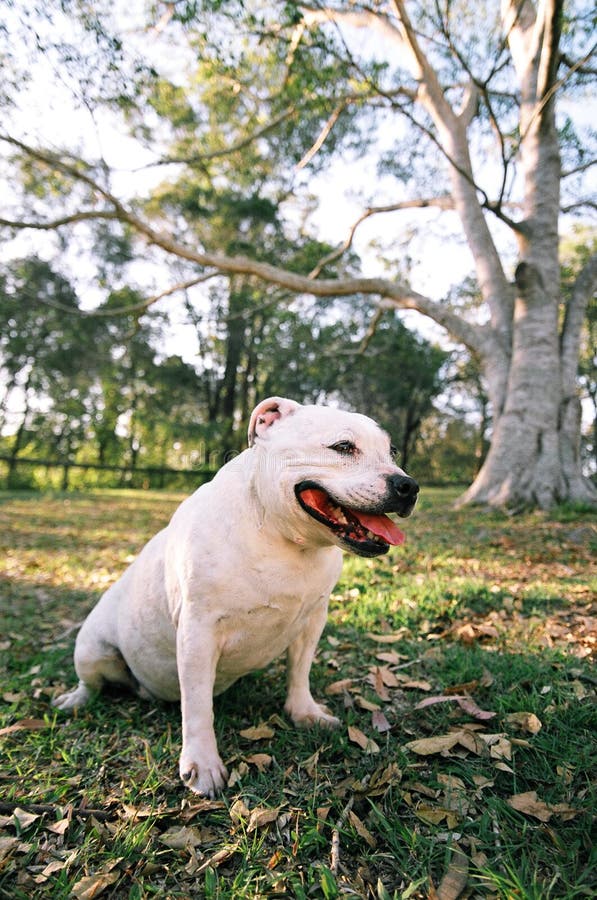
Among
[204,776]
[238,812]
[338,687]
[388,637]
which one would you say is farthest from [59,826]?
[388,637]

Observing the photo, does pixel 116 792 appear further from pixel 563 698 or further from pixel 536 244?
pixel 536 244

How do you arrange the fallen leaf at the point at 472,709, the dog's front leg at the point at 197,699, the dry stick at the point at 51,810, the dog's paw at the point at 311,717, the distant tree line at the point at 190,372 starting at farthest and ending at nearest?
the distant tree line at the point at 190,372, the dog's paw at the point at 311,717, the fallen leaf at the point at 472,709, the dog's front leg at the point at 197,699, the dry stick at the point at 51,810

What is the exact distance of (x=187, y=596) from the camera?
2.04 m

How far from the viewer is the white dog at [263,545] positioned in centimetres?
186

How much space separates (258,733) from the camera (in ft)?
7.62

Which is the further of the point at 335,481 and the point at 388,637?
the point at 388,637

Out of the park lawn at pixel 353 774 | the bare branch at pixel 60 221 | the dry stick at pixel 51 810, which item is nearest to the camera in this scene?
the park lawn at pixel 353 774

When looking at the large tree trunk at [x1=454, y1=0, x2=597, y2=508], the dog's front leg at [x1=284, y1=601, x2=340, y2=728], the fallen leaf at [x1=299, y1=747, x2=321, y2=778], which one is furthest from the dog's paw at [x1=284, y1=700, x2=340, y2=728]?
the large tree trunk at [x1=454, y1=0, x2=597, y2=508]

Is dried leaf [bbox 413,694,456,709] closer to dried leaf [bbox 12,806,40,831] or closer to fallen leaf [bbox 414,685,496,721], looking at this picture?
fallen leaf [bbox 414,685,496,721]

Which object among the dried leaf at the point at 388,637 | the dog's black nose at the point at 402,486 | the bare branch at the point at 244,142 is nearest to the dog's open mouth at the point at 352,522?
the dog's black nose at the point at 402,486

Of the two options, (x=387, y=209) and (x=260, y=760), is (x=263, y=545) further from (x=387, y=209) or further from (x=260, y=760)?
(x=387, y=209)

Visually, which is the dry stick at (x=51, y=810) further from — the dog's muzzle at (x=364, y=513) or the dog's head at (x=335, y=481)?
the dog's muzzle at (x=364, y=513)

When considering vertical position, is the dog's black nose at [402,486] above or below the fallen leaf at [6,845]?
above

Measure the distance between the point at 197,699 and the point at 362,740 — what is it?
0.74 m
